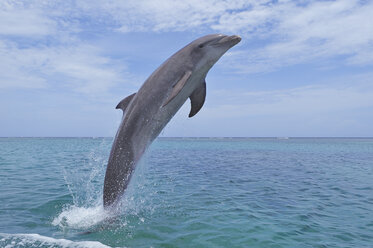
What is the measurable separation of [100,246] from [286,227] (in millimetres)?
4874

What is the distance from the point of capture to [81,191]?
1228 centimetres

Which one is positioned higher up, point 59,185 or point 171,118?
point 171,118

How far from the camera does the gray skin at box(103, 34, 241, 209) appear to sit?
262 inches

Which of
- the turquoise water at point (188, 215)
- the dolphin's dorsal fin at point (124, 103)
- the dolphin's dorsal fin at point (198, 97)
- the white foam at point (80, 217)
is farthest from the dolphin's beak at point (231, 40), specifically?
the white foam at point (80, 217)

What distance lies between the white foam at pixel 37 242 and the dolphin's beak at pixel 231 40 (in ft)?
17.3

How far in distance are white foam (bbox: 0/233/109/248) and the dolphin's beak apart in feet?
17.3

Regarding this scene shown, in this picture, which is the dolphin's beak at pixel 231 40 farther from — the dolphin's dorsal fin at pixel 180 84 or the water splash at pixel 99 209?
the water splash at pixel 99 209

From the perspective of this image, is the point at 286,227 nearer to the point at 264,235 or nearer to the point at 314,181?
the point at 264,235

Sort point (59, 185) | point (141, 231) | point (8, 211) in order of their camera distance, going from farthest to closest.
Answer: point (59, 185) → point (8, 211) → point (141, 231)

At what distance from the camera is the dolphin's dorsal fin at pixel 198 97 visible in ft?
23.6

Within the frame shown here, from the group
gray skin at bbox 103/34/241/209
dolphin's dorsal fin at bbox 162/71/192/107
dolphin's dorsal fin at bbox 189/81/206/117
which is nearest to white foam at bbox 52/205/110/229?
gray skin at bbox 103/34/241/209

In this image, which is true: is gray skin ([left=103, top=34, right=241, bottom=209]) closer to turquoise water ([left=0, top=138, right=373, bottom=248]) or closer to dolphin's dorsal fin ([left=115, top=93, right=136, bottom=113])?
dolphin's dorsal fin ([left=115, top=93, right=136, bottom=113])

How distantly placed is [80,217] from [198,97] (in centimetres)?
486

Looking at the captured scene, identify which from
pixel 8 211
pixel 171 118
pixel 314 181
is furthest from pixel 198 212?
pixel 314 181
